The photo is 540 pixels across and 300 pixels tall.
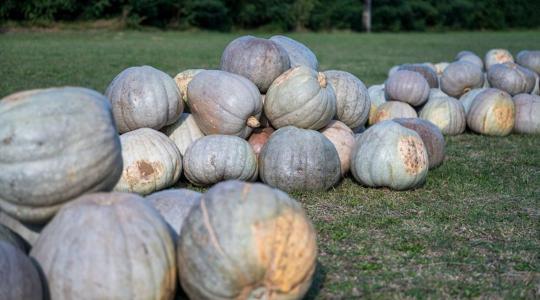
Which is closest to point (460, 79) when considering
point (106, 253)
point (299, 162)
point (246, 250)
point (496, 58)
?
point (496, 58)

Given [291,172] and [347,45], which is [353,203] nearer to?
[291,172]

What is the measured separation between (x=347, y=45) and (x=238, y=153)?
22442mm

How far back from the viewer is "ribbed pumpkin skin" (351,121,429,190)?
18.1 feet

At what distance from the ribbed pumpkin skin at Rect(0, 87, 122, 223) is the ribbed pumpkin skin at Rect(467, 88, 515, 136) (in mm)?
6186

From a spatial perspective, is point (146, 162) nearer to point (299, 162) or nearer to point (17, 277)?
point (299, 162)

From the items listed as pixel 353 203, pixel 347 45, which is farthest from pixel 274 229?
pixel 347 45

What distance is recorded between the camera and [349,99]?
21.1ft

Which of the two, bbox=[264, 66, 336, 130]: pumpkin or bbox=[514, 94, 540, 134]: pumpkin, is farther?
bbox=[514, 94, 540, 134]: pumpkin

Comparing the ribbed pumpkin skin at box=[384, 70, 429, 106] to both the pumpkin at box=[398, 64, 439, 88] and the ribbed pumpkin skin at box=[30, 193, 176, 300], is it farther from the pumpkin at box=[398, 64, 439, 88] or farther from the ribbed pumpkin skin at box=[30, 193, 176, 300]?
the ribbed pumpkin skin at box=[30, 193, 176, 300]

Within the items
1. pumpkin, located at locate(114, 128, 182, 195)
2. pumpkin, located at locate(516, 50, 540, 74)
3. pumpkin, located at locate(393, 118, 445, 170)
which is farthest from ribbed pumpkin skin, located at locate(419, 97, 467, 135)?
pumpkin, located at locate(114, 128, 182, 195)

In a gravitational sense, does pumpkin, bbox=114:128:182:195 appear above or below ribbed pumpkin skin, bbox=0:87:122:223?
below

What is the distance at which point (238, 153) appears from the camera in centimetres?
546

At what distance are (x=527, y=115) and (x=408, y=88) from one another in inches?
63.9

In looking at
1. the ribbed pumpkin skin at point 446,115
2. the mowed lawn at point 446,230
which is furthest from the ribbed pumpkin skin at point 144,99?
the ribbed pumpkin skin at point 446,115
